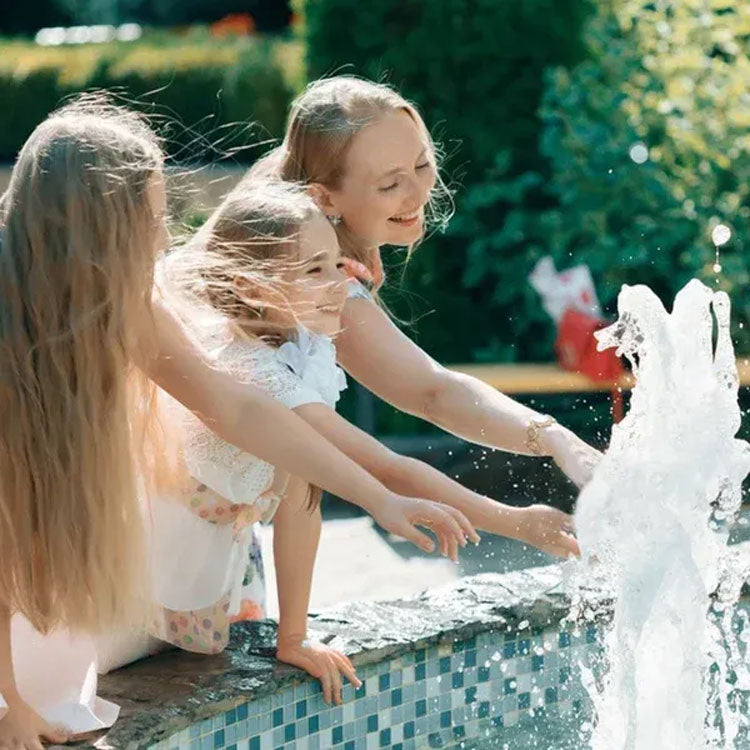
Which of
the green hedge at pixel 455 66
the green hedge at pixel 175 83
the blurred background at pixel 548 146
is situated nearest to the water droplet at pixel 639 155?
the blurred background at pixel 548 146

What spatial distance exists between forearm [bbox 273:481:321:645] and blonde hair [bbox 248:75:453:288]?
558 mm

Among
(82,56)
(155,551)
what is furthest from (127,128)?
(82,56)

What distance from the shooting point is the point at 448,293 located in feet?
23.3

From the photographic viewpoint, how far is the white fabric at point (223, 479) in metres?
2.71

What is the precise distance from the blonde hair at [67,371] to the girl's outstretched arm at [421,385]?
2.35ft

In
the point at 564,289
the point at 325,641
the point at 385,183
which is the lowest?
the point at 564,289

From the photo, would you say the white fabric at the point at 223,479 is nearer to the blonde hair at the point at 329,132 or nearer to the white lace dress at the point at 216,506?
the white lace dress at the point at 216,506

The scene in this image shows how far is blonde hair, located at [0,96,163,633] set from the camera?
2.37m

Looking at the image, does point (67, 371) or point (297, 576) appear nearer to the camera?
point (67, 371)

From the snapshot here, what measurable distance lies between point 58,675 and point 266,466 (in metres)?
0.46

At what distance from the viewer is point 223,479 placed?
272 cm

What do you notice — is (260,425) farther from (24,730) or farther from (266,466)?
(24,730)

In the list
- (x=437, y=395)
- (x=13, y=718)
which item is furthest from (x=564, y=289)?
(x=13, y=718)

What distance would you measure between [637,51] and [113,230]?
194 inches
